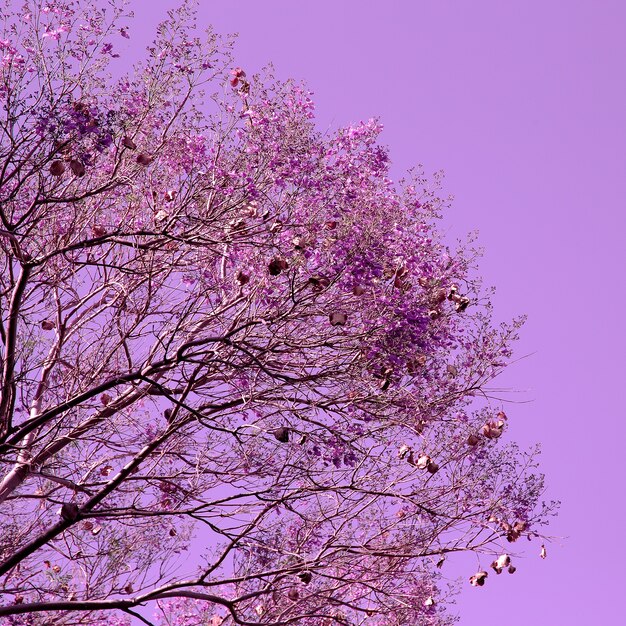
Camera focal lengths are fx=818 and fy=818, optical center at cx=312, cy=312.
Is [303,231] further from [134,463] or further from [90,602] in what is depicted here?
[90,602]

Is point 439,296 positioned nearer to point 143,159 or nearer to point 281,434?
point 281,434

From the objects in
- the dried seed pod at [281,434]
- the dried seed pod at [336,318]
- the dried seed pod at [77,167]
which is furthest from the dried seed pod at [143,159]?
the dried seed pod at [281,434]

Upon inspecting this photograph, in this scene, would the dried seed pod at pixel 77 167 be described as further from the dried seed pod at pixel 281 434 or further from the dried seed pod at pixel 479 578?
the dried seed pod at pixel 479 578

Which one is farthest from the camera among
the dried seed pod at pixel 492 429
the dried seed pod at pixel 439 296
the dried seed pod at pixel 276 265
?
the dried seed pod at pixel 439 296

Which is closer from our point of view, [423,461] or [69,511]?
[69,511]

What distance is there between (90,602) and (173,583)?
31.7 inches

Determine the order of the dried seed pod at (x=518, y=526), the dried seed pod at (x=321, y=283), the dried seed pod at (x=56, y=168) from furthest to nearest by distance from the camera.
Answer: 1. the dried seed pod at (x=518, y=526)
2. the dried seed pod at (x=321, y=283)
3. the dried seed pod at (x=56, y=168)

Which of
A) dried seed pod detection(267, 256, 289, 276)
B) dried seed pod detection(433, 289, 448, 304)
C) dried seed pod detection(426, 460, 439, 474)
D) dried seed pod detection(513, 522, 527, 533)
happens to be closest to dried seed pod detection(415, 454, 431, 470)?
dried seed pod detection(426, 460, 439, 474)

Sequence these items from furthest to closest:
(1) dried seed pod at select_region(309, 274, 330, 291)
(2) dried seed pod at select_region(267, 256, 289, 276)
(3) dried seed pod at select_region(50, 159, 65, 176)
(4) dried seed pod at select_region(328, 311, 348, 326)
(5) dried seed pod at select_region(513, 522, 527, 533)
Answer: (5) dried seed pod at select_region(513, 522, 527, 533) → (1) dried seed pod at select_region(309, 274, 330, 291) → (4) dried seed pod at select_region(328, 311, 348, 326) → (2) dried seed pod at select_region(267, 256, 289, 276) → (3) dried seed pod at select_region(50, 159, 65, 176)

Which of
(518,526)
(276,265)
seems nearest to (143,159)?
(276,265)

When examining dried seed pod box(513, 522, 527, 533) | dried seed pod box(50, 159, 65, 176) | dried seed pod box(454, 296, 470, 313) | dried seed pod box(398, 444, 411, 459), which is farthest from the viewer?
dried seed pod box(454, 296, 470, 313)

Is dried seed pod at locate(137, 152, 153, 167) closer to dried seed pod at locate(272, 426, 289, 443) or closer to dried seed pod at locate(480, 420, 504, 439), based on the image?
dried seed pod at locate(272, 426, 289, 443)

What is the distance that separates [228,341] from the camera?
7105 millimetres

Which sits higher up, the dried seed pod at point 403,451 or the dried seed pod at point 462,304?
the dried seed pod at point 462,304
